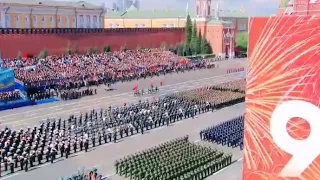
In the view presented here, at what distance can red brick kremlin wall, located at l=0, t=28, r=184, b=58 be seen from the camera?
1320 inches

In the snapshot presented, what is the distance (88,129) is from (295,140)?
1159 cm

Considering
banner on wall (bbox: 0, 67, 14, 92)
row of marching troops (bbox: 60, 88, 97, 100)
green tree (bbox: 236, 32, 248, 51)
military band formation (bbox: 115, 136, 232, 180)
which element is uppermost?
green tree (bbox: 236, 32, 248, 51)

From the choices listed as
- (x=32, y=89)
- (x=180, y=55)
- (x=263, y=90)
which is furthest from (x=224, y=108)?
(x=180, y=55)

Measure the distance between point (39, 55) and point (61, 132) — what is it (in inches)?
772

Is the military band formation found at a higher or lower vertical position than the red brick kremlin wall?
lower

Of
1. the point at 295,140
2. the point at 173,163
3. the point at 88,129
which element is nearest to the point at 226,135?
the point at 173,163

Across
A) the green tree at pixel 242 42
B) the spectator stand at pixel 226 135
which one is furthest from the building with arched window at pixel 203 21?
the spectator stand at pixel 226 135

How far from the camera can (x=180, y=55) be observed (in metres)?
47.7

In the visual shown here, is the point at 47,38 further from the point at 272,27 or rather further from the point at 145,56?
the point at 272,27

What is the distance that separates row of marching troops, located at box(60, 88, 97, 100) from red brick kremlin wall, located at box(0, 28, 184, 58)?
8.55 metres

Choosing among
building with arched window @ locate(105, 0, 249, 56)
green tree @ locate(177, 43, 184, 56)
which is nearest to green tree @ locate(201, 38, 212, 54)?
building with arched window @ locate(105, 0, 249, 56)

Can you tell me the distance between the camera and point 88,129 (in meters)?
18.3

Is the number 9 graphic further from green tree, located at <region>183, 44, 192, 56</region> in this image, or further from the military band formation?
green tree, located at <region>183, 44, 192, 56</region>

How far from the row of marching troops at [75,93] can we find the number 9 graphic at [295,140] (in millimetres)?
19619
